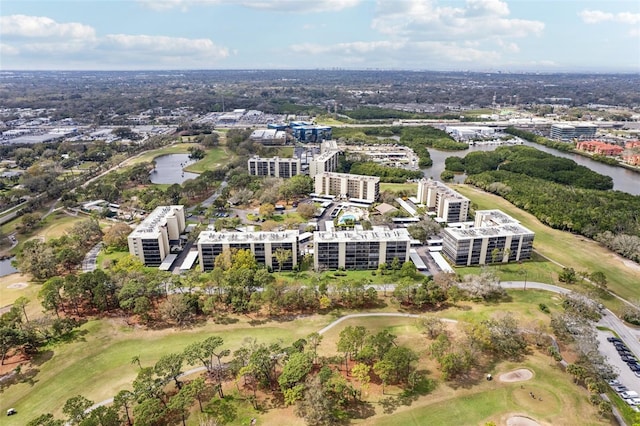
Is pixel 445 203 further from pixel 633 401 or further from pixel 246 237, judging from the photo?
pixel 633 401

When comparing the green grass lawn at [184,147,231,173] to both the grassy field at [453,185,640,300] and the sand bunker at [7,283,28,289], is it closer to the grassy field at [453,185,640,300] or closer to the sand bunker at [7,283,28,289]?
the sand bunker at [7,283,28,289]

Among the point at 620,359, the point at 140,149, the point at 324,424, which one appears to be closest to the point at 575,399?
the point at 620,359

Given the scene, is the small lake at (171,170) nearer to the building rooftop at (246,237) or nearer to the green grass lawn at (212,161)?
the green grass lawn at (212,161)

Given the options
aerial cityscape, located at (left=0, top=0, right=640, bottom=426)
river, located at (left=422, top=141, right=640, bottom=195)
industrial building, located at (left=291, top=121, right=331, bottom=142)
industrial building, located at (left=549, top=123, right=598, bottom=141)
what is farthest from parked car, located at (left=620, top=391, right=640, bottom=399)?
industrial building, located at (left=549, top=123, right=598, bottom=141)

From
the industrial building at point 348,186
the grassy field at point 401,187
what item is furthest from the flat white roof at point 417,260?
the grassy field at point 401,187

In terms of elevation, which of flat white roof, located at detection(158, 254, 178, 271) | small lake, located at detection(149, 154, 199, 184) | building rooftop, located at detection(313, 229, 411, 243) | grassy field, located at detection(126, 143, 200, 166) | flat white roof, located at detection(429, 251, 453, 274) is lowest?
flat white roof, located at detection(158, 254, 178, 271)
